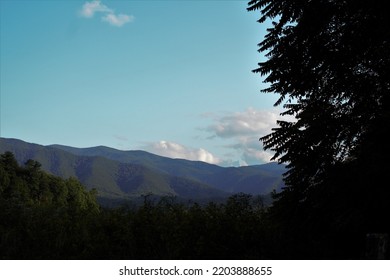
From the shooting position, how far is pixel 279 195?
8883mm

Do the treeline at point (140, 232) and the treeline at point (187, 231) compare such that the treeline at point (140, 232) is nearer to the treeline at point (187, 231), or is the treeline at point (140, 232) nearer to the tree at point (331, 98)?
the treeline at point (187, 231)

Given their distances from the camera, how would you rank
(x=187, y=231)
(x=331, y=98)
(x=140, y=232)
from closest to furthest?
(x=331, y=98), (x=187, y=231), (x=140, y=232)

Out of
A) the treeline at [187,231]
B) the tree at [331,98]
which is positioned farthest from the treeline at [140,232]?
the tree at [331,98]

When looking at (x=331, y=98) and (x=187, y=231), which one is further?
(x=187, y=231)

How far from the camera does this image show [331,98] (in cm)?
867

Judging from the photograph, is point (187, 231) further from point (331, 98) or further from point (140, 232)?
point (331, 98)

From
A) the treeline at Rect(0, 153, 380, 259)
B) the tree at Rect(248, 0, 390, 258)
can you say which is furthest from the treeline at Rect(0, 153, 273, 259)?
the tree at Rect(248, 0, 390, 258)

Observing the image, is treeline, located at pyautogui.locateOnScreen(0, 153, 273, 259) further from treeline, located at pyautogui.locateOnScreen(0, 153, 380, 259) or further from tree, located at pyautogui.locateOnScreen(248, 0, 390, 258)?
tree, located at pyautogui.locateOnScreen(248, 0, 390, 258)

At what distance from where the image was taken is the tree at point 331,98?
7.49 metres

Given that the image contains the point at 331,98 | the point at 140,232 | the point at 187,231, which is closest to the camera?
the point at 331,98

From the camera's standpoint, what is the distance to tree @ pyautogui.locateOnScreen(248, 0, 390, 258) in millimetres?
7492

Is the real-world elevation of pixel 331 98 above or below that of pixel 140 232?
above

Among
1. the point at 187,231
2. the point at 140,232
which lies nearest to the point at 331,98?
the point at 187,231
